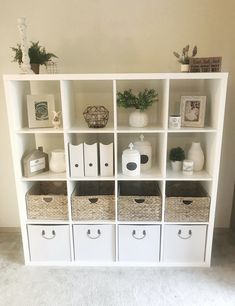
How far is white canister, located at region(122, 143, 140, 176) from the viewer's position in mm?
1801

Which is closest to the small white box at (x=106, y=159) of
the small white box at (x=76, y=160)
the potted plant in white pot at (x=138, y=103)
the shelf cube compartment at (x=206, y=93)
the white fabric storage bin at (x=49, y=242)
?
the small white box at (x=76, y=160)

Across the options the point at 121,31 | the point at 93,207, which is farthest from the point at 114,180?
the point at 121,31

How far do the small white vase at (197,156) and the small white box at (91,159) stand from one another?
0.71 metres

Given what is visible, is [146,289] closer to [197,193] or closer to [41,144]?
[197,193]

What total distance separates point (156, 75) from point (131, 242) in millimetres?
1205

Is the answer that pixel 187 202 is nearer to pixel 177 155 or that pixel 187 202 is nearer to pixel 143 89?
pixel 177 155

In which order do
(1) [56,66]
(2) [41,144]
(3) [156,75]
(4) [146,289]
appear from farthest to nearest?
(2) [41,144] < (1) [56,66] < (4) [146,289] < (3) [156,75]

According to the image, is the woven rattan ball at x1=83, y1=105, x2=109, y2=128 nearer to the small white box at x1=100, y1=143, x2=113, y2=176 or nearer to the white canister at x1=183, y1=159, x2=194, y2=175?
the small white box at x1=100, y1=143, x2=113, y2=176

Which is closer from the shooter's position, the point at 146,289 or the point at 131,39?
the point at 146,289

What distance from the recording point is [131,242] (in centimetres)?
192

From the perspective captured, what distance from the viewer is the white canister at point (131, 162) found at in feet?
5.91

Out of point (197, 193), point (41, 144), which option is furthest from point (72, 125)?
point (197, 193)

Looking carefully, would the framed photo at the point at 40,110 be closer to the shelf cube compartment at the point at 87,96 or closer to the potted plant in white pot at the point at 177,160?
the shelf cube compartment at the point at 87,96

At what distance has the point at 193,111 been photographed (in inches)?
71.7
